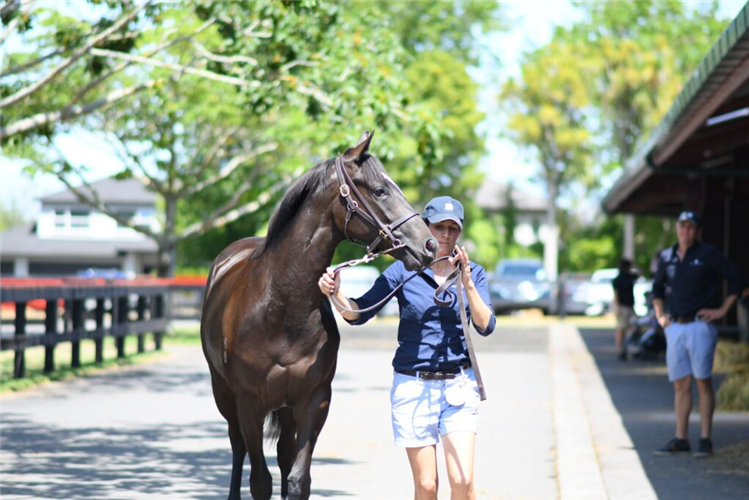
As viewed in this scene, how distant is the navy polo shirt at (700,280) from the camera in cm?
1012

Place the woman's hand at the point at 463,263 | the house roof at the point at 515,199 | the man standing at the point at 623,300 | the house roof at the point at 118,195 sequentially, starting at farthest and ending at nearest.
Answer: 1. the house roof at the point at 515,199
2. the house roof at the point at 118,195
3. the man standing at the point at 623,300
4. the woman's hand at the point at 463,263

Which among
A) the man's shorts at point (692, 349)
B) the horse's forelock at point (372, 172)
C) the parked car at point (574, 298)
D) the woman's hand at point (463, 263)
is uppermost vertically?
the horse's forelock at point (372, 172)

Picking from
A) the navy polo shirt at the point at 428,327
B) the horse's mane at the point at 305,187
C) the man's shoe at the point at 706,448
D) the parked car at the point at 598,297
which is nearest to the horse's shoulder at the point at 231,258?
the horse's mane at the point at 305,187

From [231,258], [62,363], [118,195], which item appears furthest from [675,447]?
[118,195]

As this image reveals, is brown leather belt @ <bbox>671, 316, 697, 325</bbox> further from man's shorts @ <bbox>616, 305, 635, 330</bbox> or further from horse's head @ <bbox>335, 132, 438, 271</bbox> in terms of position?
man's shorts @ <bbox>616, 305, 635, 330</bbox>

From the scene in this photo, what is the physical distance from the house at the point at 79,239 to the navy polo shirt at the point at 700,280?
67.3 meters

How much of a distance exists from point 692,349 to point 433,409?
4.78 m

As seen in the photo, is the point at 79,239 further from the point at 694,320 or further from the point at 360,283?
the point at 694,320

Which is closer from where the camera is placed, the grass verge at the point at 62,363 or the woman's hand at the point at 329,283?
the woman's hand at the point at 329,283

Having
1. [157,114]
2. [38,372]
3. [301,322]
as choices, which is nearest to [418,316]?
[301,322]

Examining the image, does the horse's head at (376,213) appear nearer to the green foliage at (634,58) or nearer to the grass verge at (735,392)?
the grass verge at (735,392)

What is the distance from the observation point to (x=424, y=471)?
19.0 ft

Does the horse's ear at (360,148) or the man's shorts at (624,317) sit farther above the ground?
the horse's ear at (360,148)

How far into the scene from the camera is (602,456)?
1037 centimetres
